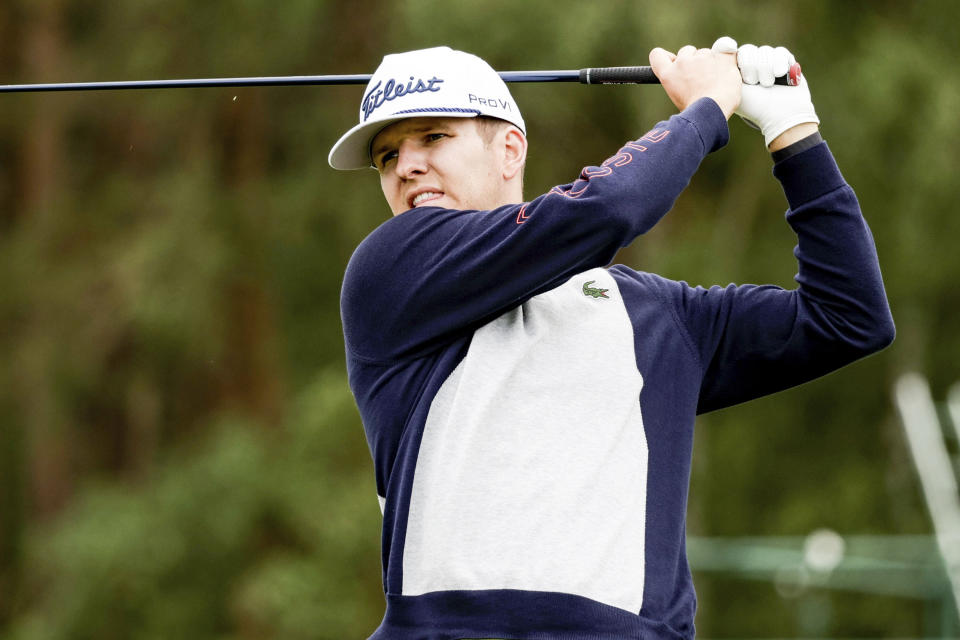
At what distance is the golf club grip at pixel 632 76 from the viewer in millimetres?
2982

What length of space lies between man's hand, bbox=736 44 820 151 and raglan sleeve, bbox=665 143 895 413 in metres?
0.05

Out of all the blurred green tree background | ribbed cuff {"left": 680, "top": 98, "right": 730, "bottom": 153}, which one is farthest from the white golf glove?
the blurred green tree background

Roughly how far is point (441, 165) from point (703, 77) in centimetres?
49

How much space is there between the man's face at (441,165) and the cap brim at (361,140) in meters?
0.03

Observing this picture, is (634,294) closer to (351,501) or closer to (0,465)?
(351,501)

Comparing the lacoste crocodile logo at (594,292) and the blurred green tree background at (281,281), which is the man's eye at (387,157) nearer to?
the lacoste crocodile logo at (594,292)

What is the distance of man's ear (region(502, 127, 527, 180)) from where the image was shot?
306cm

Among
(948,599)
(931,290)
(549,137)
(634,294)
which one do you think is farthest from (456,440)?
(931,290)

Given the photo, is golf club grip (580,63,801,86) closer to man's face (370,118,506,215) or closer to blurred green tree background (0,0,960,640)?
man's face (370,118,506,215)

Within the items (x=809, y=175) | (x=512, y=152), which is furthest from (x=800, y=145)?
(x=512, y=152)

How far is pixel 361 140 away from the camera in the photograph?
121 inches

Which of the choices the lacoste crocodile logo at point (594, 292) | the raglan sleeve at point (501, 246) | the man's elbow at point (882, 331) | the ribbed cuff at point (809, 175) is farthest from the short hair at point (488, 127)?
the man's elbow at point (882, 331)

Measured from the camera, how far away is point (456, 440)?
261cm

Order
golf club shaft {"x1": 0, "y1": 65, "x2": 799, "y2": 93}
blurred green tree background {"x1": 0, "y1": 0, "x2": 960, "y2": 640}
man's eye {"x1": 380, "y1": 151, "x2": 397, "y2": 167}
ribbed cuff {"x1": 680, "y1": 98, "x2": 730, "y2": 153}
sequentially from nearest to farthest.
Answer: ribbed cuff {"x1": 680, "y1": 98, "x2": 730, "y2": 153} < man's eye {"x1": 380, "y1": 151, "x2": 397, "y2": 167} < golf club shaft {"x1": 0, "y1": 65, "x2": 799, "y2": 93} < blurred green tree background {"x1": 0, "y1": 0, "x2": 960, "y2": 640}
